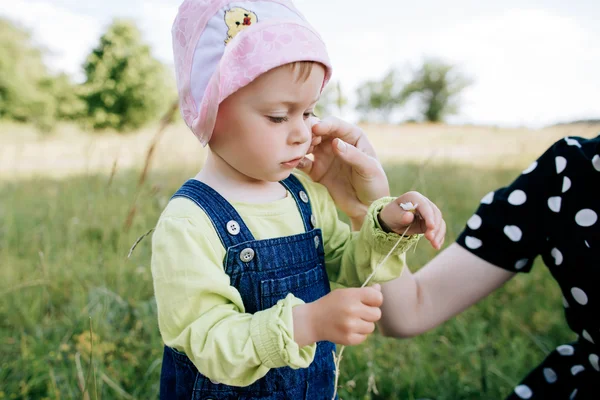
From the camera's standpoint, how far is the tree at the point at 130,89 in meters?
24.1

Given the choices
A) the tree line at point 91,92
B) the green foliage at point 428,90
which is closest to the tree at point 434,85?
the green foliage at point 428,90

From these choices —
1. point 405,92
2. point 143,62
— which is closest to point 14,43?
point 143,62

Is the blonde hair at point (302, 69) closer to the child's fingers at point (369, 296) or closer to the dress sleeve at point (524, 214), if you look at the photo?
the child's fingers at point (369, 296)

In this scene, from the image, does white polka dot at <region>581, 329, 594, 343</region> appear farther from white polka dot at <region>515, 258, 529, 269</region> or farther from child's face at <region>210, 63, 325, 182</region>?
child's face at <region>210, 63, 325, 182</region>

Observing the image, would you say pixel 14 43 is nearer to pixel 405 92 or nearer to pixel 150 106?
pixel 150 106

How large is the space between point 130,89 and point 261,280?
26.6 metres

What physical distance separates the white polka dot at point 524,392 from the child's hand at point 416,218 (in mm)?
806

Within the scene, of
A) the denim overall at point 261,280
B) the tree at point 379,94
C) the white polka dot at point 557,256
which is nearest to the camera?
the denim overall at point 261,280

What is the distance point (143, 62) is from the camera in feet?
80.7

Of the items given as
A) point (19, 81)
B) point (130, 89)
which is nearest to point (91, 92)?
point (130, 89)

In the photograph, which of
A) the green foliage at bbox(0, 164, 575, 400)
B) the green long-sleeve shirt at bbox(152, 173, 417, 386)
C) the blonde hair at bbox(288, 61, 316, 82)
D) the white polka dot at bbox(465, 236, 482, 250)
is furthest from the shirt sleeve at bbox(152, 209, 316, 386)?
the white polka dot at bbox(465, 236, 482, 250)

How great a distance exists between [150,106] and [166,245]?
92.2 ft

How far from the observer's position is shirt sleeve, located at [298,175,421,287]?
3.26 ft

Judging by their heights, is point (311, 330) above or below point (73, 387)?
above
